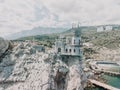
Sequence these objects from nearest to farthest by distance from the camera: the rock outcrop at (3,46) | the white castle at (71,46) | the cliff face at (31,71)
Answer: the cliff face at (31,71) → the rock outcrop at (3,46) → the white castle at (71,46)

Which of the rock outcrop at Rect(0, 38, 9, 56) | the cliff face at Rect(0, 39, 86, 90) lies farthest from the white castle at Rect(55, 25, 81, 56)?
the rock outcrop at Rect(0, 38, 9, 56)

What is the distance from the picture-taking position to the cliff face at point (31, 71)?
3528cm

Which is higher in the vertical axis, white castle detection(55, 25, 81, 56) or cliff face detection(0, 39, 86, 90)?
white castle detection(55, 25, 81, 56)

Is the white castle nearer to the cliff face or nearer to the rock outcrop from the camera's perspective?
the cliff face

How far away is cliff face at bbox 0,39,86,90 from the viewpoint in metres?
35.3

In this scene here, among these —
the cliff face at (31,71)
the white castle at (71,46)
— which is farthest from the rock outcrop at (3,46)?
the white castle at (71,46)

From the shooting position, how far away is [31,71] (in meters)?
36.9

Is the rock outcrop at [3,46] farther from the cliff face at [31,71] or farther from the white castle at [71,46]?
the white castle at [71,46]

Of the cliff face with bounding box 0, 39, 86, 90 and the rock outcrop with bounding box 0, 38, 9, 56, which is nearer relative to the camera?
the cliff face with bounding box 0, 39, 86, 90

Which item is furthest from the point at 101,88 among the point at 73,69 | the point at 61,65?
the point at 61,65

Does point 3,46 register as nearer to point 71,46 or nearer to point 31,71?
point 31,71

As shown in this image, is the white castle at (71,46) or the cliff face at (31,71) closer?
the cliff face at (31,71)

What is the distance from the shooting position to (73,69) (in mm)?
48094

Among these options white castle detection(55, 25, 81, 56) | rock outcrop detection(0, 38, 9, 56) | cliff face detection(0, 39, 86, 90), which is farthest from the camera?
white castle detection(55, 25, 81, 56)
